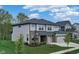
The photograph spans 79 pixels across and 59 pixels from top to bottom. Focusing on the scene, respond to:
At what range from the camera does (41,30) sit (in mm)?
3021

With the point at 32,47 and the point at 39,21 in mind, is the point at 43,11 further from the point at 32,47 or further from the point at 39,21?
the point at 32,47

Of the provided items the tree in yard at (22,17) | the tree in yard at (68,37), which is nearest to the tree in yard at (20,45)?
the tree in yard at (22,17)

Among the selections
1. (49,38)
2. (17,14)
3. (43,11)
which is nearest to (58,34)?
(49,38)

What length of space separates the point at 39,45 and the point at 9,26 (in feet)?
1.21

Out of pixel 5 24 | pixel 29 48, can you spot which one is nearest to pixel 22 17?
Answer: pixel 5 24

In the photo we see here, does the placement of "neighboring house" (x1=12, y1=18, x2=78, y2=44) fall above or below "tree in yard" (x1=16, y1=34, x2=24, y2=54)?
above

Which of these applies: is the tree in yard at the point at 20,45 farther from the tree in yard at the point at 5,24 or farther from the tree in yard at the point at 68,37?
the tree in yard at the point at 68,37

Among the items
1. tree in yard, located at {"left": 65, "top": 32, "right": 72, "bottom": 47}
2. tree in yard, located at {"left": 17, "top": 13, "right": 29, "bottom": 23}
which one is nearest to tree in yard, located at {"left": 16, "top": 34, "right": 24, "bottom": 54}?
tree in yard, located at {"left": 17, "top": 13, "right": 29, "bottom": 23}

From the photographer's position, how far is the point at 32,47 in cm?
304

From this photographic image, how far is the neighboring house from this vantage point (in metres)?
3.02

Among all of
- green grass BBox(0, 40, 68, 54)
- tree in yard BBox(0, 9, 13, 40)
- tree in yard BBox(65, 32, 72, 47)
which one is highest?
tree in yard BBox(0, 9, 13, 40)

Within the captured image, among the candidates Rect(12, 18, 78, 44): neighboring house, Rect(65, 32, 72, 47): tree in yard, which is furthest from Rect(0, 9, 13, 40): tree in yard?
Rect(65, 32, 72, 47): tree in yard

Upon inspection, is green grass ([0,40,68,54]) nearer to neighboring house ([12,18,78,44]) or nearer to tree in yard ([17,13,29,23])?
neighboring house ([12,18,78,44])

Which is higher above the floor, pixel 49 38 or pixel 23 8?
pixel 23 8
